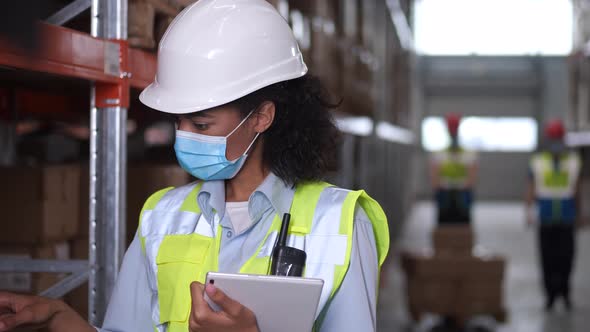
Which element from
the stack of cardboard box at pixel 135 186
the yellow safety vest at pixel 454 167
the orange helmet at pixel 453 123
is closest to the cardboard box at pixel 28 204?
the stack of cardboard box at pixel 135 186

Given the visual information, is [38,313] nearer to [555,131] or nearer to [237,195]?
[237,195]

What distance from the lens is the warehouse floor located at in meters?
7.39

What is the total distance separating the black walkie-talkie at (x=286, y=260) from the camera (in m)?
1.56

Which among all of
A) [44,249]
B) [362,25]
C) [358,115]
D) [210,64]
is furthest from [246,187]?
[362,25]

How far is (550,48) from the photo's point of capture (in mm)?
25391

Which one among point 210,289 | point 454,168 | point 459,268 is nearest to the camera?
point 210,289

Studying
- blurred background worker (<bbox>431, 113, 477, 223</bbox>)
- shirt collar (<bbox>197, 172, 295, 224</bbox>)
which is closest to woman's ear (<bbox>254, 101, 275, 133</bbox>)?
shirt collar (<bbox>197, 172, 295, 224</bbox>)

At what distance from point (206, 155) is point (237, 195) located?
0.14 meters

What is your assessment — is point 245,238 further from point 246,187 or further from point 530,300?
point 530,300

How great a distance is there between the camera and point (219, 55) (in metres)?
1.74

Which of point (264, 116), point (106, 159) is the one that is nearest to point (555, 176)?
point (106, 159)

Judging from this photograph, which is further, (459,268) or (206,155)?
(459,268)

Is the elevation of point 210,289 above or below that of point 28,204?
below

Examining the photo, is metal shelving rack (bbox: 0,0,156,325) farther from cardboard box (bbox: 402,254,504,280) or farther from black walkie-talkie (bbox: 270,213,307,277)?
cardboard box (bbox: 402,254,504,280)
